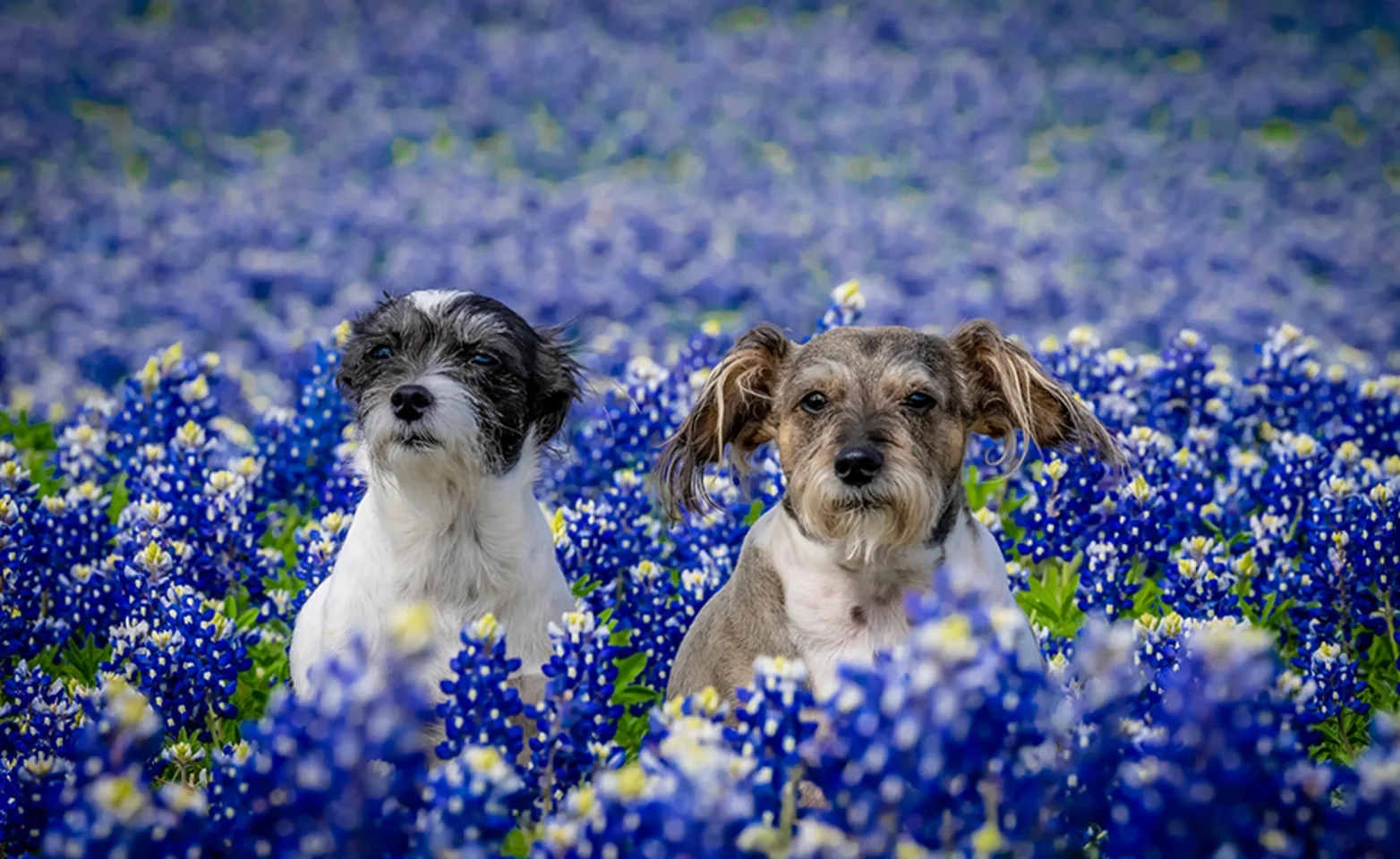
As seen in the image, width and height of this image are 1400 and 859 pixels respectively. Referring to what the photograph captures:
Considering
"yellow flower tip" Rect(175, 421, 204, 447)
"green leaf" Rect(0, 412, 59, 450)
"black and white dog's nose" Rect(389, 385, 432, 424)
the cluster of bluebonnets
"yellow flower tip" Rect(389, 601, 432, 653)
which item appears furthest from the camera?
"green leaf" Rect(0, 412, 59, 450)

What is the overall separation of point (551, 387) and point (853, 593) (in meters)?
1.45

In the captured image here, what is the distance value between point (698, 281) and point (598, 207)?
294cm

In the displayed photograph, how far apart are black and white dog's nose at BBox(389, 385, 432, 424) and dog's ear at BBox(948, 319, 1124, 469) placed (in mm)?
1826

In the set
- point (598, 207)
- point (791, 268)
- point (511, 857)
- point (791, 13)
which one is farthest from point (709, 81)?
point (511, 857)

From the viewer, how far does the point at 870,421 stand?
15.5ft

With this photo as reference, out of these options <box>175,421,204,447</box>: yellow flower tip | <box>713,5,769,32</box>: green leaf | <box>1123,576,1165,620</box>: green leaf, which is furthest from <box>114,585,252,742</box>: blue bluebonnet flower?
<box>713,5,769,32</box>: green leaf

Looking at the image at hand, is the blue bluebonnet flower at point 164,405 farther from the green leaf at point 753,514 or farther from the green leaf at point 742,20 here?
the green leaf at point 742,20

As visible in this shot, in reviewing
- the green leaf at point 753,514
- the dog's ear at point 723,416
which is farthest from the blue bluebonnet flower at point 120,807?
the green leaf at point 753,514

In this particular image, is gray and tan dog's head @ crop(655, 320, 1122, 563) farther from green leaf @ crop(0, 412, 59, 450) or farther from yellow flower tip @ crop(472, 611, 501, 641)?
green leaf @ crop(0, 412, 59, 450)

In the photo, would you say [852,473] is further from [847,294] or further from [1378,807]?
[847,294]

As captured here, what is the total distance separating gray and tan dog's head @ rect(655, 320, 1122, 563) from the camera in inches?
181

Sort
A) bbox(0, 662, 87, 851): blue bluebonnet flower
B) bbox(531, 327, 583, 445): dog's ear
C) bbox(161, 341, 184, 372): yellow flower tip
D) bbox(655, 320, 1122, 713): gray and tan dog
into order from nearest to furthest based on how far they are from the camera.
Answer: bbox(0, 662, 87, 851): blue bluebonnet flower → bbox(655, 320, 1122, 713): gray and tan dog → bbox(531, 327, 583, 445): dog's ear → bbox(161, 341, 184, 372): yellow flower tip

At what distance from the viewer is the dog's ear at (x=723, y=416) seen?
513 cm

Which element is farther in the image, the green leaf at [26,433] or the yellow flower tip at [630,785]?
the green leaf at [26,433]
